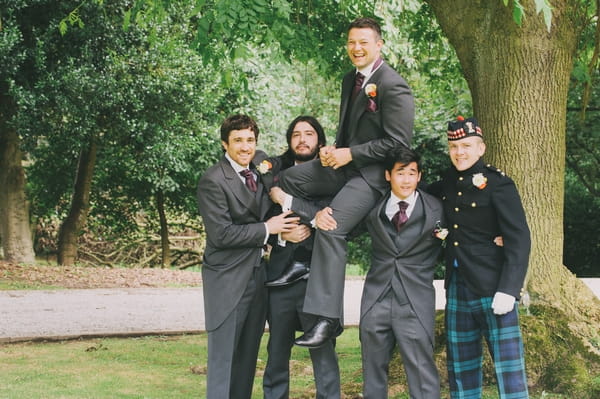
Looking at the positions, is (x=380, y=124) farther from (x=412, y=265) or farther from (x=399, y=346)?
(x=399, y=346)

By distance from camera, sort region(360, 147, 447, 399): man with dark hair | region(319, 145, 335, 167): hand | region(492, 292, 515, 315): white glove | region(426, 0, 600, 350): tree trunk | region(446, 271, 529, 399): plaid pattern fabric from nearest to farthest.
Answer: region(492, 292, 515, 315): white glove, region(446, 271, 529, 399): plaid pattern fabric, region(360, 147, 447, 399): man with dark hair, region(319, 145, 335, 167): hand, region(426, 0, 600, 350): tree trunk

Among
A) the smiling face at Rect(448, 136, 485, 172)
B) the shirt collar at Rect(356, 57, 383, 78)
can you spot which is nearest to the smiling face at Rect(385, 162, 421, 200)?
the smiling face at Rect(448, 136, 485, 172)

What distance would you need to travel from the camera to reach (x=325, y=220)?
4520 millimetres

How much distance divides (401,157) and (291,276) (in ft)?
3.50

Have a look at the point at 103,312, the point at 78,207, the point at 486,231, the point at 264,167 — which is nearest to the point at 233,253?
the point at 264,167

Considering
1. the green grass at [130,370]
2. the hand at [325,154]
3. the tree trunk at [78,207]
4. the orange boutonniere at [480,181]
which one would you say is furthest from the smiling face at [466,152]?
the tree trunk at [78,207]

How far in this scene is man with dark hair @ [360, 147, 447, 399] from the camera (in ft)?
14.4

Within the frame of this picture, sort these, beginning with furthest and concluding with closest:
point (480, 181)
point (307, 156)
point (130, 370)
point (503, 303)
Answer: point (130, 370) < point (307, 156) < point (480, 181) < point (503, 303)

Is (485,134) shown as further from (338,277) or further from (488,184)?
(338,277)

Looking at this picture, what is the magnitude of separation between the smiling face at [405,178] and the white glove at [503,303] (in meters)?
0.79

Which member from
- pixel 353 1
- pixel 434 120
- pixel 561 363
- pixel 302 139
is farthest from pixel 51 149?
pixel 561 363

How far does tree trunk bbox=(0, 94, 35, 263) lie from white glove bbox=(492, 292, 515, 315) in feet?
37.5

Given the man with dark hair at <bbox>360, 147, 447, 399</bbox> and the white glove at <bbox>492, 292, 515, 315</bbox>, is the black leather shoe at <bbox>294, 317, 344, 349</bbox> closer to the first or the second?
the man with dark hair at <bbox>360, 147, 447, 399</bbox>

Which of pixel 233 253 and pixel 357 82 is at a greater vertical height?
pixel 357 82
